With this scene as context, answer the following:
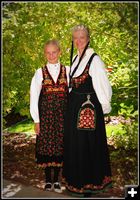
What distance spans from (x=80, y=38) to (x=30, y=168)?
8.37ft

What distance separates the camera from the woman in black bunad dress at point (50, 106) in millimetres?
5809

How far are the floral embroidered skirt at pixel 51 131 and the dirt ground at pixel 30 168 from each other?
0.53 metres

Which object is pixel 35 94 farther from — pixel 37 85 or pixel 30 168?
pixel 30 168

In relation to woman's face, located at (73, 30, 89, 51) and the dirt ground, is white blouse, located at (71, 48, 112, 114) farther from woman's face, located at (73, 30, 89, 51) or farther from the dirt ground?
the dirt ground

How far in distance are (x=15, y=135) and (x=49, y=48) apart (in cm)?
380

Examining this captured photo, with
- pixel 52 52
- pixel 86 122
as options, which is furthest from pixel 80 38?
pixel 86 122

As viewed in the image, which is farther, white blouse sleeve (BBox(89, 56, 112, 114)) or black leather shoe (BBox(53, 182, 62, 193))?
black leather shoe (BBox(53, 182, 62, 193))

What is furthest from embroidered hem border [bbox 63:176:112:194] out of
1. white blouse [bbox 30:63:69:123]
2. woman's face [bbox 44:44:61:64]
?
woman's face [bbox 44:44:61:64]

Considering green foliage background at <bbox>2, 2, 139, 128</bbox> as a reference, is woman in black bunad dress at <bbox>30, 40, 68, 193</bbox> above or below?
below

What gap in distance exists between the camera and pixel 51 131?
5938 mm

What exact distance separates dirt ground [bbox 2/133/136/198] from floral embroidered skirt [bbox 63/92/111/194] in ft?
1.08

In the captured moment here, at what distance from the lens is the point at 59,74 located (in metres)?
5.81

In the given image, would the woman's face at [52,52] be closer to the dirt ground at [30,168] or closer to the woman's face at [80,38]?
the woman's face at [80,38]

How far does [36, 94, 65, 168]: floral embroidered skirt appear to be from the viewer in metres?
5.86
